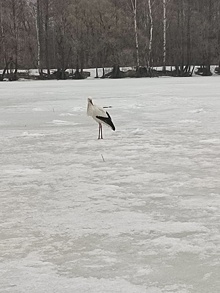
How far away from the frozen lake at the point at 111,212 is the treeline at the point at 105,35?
31194 mm

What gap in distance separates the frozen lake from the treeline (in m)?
31.2

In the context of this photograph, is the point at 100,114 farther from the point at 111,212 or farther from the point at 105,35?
the point at 105,35

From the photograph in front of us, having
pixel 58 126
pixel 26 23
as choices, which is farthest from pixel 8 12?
pixel 58 126

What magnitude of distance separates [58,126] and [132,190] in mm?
5093

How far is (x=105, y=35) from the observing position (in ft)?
133

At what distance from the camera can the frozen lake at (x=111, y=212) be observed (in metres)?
2.66

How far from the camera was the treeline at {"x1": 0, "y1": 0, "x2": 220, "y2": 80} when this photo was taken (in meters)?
38.8

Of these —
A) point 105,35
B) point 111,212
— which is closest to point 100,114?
point 111,212

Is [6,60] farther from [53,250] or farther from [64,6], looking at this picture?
[53,250]

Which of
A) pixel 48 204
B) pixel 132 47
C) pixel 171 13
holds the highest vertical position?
pixel 171 13

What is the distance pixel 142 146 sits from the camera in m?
6.96

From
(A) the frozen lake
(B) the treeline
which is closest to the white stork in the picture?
(A) the frozen lake

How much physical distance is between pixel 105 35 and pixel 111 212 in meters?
37.7

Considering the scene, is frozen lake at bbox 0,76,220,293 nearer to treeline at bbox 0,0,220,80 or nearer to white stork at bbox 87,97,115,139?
white stork at bbox 87,97,115,139
